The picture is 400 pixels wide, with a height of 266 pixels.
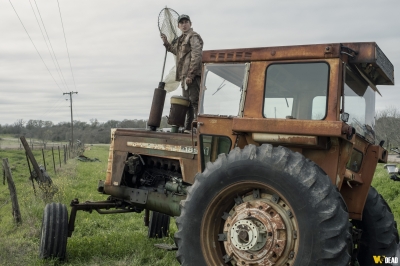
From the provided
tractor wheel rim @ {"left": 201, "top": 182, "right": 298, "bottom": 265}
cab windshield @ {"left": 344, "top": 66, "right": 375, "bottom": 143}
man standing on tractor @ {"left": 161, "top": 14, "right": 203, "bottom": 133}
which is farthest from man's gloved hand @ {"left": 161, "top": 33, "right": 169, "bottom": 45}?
tractor wheel rim @ {"left": 201, "top": 182, "right": 298, "bottom": 265}

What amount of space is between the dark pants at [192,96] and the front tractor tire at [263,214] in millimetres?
2191

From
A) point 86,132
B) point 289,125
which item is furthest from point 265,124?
point 86,132

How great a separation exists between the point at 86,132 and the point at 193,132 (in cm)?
7011

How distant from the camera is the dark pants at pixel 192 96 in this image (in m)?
6.61

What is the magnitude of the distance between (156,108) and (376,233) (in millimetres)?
3365

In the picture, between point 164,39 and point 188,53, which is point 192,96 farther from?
point 164,39

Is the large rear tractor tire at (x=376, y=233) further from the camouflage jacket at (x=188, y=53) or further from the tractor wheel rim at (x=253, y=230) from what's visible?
the camouflage jacket at (x=188, y=53)

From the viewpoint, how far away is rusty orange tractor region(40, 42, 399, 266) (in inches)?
161

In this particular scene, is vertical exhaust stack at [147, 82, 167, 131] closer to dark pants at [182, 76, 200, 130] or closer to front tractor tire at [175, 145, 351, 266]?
dark pants at [182, 76, 200, 130]

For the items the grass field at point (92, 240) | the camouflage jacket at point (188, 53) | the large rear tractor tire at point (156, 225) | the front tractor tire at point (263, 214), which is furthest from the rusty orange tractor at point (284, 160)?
the large rear tractor tire at point (156, 225)

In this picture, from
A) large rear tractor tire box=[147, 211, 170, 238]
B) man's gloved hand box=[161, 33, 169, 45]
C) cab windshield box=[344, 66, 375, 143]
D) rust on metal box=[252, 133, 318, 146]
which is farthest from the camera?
large rear tractor tire box=[147, 211, 170, 238]

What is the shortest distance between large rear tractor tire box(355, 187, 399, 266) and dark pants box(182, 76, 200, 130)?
2.60 m

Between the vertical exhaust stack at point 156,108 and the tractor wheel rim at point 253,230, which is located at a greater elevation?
the vertical exhaust stack at point 156,108

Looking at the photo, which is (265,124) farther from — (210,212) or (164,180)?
(164,180)
